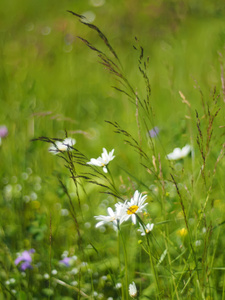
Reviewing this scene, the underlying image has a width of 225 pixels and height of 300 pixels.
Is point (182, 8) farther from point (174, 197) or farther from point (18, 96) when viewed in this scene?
point (18, 96)

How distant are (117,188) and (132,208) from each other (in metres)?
0.85

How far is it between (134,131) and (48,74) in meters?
1.79

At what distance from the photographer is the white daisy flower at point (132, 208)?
2.60 feet

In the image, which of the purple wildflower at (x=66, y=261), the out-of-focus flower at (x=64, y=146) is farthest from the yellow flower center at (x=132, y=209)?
the purple wildflower at (x=66, y=261)

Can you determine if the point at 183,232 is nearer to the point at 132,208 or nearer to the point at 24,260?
the point at 132,208

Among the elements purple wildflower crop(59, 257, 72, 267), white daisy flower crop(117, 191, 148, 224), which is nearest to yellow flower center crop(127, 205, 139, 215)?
white daisy flower crop(117, 191, 148, 224)

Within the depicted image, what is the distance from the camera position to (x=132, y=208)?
0.84 meters

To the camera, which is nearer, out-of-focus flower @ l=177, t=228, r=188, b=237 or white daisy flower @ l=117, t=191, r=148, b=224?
white daisy flower @ l=117, t=191, r=148, b=224

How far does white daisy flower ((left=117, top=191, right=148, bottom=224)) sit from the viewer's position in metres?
0.79

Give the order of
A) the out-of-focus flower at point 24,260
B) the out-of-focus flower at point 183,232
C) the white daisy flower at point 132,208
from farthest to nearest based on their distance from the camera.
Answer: the out-of-focus flower at point 24,260 → the out-of-focus flower at point 183,232 → the white daisy flower at point 132,208

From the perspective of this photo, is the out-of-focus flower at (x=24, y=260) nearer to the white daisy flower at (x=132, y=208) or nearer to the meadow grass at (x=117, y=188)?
the meadow grass at (x=117, y=188)

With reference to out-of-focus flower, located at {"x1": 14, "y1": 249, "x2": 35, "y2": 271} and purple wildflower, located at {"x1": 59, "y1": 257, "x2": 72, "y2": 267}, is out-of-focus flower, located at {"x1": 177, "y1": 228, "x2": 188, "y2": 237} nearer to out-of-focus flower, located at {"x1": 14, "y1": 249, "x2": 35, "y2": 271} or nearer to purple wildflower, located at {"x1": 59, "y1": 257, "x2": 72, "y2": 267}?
purple wildflower, located at {"x1": 59, "y1": 257, "x2": 72, "y2": 267}

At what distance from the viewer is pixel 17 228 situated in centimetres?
141

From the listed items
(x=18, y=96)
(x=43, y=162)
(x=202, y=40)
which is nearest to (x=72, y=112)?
(x=18, y=96)
